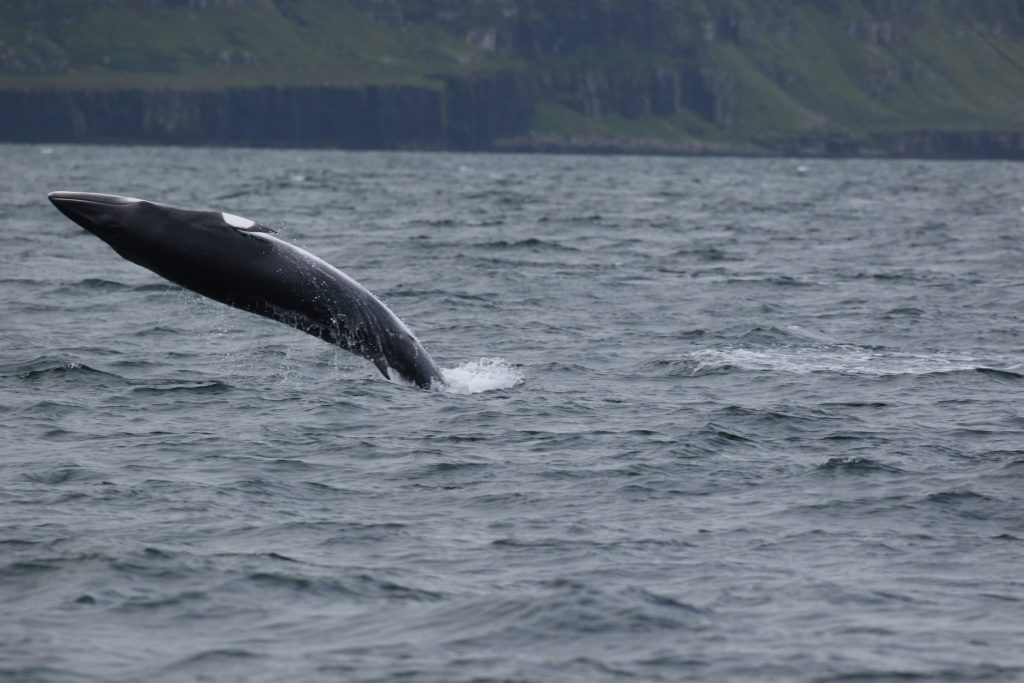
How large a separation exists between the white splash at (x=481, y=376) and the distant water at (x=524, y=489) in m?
0.12

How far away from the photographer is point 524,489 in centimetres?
1662

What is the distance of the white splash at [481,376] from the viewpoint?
22.5 m

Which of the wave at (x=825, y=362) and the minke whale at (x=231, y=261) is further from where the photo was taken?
the wave at (x=825, y=362)

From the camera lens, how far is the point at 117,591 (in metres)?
13.3

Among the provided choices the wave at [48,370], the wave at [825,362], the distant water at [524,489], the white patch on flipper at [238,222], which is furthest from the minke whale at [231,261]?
the wave at [825,362]

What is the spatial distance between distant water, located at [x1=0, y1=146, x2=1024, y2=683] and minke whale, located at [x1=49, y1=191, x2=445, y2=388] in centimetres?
166

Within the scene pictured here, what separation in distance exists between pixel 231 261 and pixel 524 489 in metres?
4.18

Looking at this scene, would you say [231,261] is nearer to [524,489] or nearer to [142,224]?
[142,224]

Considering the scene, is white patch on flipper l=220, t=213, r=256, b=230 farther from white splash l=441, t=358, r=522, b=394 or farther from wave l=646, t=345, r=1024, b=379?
wave l=646, t=345, r=1024, b=379

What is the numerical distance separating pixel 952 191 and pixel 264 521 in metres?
93.3

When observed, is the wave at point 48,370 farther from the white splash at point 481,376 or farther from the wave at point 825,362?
the wave at point 825,362

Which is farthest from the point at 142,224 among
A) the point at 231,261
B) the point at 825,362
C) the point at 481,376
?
the point at 825,362

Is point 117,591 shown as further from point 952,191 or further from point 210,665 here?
A: point 952,191

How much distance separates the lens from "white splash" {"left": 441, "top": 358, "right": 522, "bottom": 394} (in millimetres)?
22469
